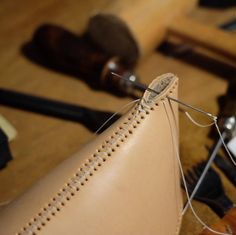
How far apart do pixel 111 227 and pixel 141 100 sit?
11cm

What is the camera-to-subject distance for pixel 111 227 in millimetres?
357

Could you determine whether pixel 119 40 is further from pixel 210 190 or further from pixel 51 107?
pixel 210 190

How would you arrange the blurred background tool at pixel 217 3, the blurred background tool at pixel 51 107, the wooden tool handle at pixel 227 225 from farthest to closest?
1. the blurred background tool at pixel 217 3
2. the blurred background tool at pixel 51 107
3. the wooden tool handle at pixel 227 225

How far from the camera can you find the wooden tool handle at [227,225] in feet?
1.44

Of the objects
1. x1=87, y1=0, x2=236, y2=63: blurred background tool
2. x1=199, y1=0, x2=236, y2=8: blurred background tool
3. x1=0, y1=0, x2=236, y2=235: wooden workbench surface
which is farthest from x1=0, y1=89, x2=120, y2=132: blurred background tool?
x1=199, y1=0, x2=236, y2=8: blurred background tool

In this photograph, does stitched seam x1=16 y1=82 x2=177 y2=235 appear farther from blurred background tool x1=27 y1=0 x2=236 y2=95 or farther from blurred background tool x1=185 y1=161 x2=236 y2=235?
blurred background tool x1=27 y1=0 x2=236 y2=95

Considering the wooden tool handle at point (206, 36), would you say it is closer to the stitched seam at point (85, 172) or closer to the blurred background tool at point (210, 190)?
the blurred background tool at point (210, 190)

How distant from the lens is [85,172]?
34cm

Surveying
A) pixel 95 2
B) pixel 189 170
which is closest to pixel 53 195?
pixel 189 170

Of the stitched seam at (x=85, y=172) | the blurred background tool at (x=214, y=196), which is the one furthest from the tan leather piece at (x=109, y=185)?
the blurred background tool at (x=214, y=196)

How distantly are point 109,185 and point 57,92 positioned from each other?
1.11 ft

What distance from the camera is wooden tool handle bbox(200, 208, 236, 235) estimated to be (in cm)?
44

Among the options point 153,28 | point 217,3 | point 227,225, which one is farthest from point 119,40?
point 227,225

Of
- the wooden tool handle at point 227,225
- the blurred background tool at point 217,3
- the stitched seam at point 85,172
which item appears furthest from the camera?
the blurred background tool at point 217,3
